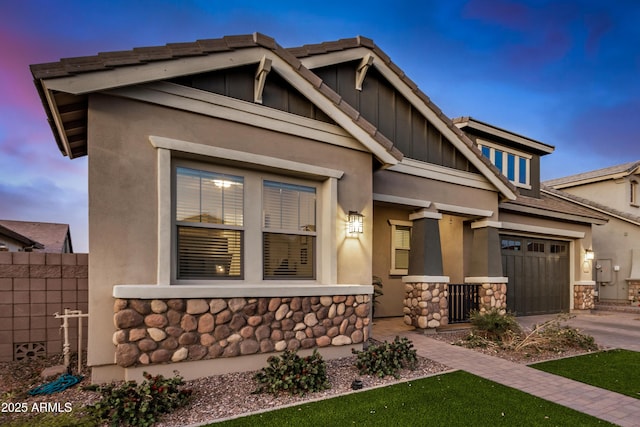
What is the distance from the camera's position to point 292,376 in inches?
184

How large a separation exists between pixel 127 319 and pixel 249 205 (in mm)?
2340

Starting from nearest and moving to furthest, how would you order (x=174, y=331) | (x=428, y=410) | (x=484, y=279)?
(x=428, y=410), (x=174, y=331), (x=484, y=279)

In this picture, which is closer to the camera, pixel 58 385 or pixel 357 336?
pixel 58 385

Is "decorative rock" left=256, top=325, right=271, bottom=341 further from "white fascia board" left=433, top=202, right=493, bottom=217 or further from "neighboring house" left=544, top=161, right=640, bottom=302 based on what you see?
"neighboring house" left=544, top=161, right=640, bottom=302

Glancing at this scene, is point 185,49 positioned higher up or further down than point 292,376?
higher up

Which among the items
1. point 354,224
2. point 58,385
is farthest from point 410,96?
point 58,385

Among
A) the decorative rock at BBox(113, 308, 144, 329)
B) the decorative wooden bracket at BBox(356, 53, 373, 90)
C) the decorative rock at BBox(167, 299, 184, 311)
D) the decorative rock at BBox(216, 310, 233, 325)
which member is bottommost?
the decorative rock at BBox(216, 310, 233, 325)

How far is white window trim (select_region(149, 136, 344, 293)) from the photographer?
484 cm

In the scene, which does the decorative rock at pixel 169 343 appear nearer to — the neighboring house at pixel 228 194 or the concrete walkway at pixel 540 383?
the neighboring house at pixel 228 194

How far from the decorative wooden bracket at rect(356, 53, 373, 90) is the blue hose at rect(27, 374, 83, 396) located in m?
7.60

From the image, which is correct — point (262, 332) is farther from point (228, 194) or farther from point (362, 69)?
point (362, 69)

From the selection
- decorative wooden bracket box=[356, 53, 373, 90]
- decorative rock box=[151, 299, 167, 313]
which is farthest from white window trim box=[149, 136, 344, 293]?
decorative wooden bracket box=[356, 53, 373, 90]

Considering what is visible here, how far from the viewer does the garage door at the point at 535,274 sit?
448 inches

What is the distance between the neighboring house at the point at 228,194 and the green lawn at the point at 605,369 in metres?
2.79
